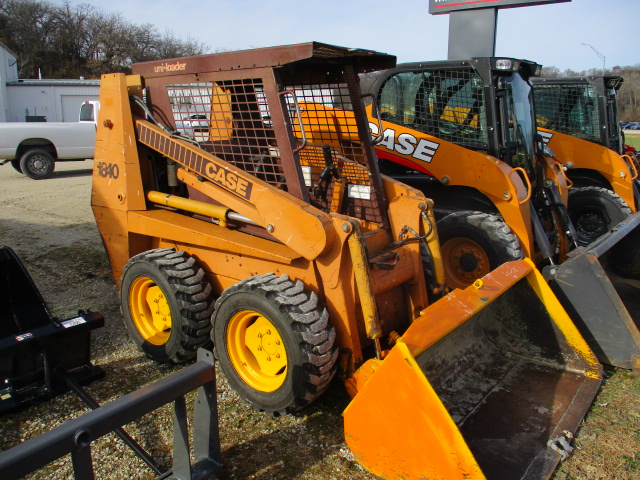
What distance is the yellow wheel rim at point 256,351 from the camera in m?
3.24

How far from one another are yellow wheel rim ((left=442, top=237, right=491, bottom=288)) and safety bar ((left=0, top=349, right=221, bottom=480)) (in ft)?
10.1

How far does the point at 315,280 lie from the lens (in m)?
3.22

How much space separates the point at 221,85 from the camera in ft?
11.7

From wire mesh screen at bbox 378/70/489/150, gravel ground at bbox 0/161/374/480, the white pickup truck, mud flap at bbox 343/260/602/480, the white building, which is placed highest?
the white building

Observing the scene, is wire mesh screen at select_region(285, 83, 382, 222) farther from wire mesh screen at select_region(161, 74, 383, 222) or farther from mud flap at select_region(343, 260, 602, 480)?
mud flap at select_region(343, 260, 602, 480)

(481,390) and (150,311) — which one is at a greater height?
(150,311)

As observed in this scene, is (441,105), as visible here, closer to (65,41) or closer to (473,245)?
(473,245)

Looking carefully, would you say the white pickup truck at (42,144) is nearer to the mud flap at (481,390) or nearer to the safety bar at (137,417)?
the mud flap at (481,390)

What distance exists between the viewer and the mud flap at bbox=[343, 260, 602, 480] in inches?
95.7

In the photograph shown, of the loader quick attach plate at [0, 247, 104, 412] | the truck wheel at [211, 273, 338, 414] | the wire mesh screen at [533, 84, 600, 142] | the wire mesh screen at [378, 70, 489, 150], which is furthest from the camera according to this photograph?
the wire mesh screen at [533, 84, 600, 142]

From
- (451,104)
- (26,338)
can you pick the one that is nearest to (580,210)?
(451,104)

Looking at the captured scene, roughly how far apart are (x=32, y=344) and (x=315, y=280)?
1.71m

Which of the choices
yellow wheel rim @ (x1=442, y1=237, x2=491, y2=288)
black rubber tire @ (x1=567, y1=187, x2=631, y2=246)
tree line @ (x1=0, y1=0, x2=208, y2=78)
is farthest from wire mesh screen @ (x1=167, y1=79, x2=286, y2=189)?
tree line @ (x1=0, y1=0, x2=208, y2=78)

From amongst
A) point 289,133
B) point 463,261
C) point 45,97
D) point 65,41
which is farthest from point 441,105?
point 65,41
